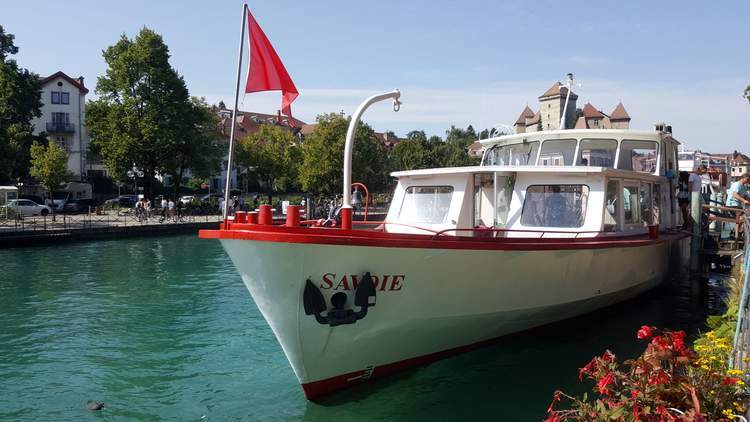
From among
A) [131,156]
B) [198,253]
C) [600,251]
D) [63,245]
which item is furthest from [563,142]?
[131,156]

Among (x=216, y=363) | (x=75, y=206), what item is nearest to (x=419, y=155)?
(x=75, y=206)

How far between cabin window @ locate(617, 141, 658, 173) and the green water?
316cm

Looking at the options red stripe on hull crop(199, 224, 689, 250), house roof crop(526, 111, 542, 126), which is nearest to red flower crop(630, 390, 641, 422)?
red stripe on hull crop(199, 224, 689, 250)

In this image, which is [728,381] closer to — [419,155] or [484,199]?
[484,199]

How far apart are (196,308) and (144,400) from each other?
239 inches

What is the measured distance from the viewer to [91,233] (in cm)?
3077

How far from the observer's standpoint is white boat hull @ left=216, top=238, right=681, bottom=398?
696 cm

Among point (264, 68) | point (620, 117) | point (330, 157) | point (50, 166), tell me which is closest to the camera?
point (264, 68)

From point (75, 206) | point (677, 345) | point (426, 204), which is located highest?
point (426, 204)

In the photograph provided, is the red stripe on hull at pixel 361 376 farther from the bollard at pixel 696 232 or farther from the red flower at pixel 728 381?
the bollard at pixel 696 232

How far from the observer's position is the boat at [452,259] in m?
7.00

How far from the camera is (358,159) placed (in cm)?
5109

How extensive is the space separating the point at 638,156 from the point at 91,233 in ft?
89.0

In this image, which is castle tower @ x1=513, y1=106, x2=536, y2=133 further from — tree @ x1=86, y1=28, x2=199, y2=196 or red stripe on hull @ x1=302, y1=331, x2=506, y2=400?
red stripe on hull @ x1=302, y1=331, x2=506, y2=400
